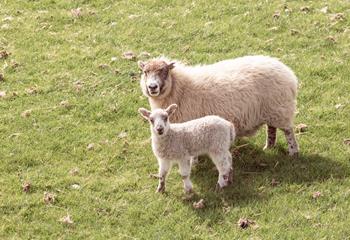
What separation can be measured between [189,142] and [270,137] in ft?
6.38

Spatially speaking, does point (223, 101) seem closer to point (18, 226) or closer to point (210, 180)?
point (210, 180)

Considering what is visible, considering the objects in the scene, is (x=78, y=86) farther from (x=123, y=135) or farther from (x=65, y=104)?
(x=123, y=135)

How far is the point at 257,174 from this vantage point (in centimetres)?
1041

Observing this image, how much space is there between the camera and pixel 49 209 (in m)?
9.77

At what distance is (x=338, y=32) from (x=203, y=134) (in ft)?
19.7

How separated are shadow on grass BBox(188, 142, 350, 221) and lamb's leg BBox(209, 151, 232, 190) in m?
0.13

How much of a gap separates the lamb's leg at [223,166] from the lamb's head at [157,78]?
1.48 metres

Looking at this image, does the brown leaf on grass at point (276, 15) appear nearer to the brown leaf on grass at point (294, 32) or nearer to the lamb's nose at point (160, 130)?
the brown leaf on grass at point (294, 32)

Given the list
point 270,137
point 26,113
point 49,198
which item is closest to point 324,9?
point 270,137

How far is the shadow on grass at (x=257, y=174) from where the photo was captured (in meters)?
9.77

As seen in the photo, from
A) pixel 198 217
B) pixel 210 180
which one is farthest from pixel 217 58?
pixel 198 217

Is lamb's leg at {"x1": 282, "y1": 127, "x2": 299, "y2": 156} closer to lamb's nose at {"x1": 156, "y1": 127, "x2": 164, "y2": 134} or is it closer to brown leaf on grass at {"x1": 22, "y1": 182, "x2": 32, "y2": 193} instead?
lamb's nose at {"x1": 156, "y1": 127, "x2": 164, "y2": 134}

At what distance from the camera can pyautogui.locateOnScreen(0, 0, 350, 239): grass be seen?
9.38 m

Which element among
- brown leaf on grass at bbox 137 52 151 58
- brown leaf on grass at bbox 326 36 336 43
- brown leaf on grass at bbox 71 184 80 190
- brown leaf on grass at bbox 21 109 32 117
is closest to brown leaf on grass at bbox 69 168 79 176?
brown leaf on grass at bbox 71 184 80 190
